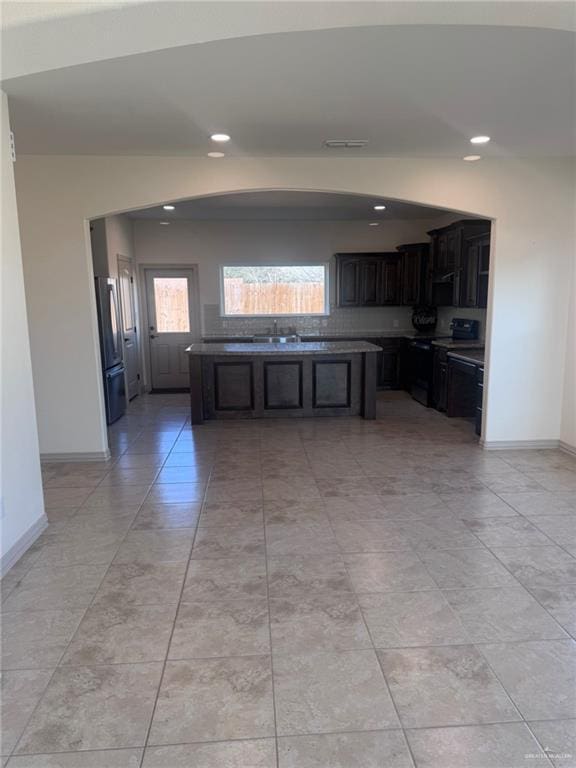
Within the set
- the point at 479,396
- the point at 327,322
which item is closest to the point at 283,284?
the point at 327,322

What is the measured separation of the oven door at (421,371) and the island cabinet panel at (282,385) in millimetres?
1847

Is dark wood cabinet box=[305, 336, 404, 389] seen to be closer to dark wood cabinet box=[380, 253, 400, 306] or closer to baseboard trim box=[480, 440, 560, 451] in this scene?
dark wood cabinet box=[380, 253, 400, 306]

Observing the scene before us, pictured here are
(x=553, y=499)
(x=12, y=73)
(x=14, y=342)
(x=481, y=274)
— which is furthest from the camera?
(x=481, y=274)

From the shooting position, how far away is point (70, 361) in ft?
15.0

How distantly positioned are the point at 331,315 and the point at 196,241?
8.38 ft

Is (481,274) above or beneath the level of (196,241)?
beneath

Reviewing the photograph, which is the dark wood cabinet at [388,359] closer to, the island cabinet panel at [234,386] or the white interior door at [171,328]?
the island cabinet panel at [234,386]

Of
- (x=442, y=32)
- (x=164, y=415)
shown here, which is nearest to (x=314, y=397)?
(x=164, y=415)

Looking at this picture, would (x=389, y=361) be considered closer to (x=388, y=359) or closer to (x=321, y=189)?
(x=388, y=359)

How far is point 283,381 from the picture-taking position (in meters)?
6.22

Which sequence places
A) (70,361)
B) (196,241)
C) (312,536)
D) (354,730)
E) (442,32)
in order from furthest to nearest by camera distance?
(196,241) → (70,361) → (312,536) → (442,32) → (354,730)

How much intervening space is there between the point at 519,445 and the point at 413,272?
3.90m

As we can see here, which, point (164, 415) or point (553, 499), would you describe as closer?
point (553, 499)

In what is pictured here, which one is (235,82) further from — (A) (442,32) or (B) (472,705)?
(B) (472,705)
